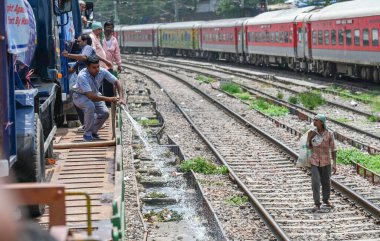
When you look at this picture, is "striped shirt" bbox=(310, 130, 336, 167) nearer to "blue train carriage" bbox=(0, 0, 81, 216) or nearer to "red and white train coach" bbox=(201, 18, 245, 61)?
"blue train carriage" bbox=(0, 0, 81, 216)

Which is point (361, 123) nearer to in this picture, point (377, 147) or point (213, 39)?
point (377, 147)

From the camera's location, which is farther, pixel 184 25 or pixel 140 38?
pixel 140 38

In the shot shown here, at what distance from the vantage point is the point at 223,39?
5359 centimetres

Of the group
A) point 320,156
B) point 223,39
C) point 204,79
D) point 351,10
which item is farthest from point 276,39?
point 320,156

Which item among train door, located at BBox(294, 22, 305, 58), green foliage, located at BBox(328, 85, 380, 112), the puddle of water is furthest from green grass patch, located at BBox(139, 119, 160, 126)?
train door, located at BBox(294, 22, 305, 58)

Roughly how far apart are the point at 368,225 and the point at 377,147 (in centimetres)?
632

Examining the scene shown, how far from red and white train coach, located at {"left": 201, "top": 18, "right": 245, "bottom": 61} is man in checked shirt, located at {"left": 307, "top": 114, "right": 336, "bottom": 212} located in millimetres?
38504

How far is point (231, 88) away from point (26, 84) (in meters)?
22.1

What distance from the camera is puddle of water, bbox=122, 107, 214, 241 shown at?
10.5 m

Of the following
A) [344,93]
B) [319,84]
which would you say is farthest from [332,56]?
[344,93]

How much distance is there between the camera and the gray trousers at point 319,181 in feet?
36.9

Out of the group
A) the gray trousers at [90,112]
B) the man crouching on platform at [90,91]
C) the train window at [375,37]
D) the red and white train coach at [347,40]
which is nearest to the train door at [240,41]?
the red and white train coach at [347,40]

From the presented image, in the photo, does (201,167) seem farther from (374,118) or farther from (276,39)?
(276,39)

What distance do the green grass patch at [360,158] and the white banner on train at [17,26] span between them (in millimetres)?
7531
